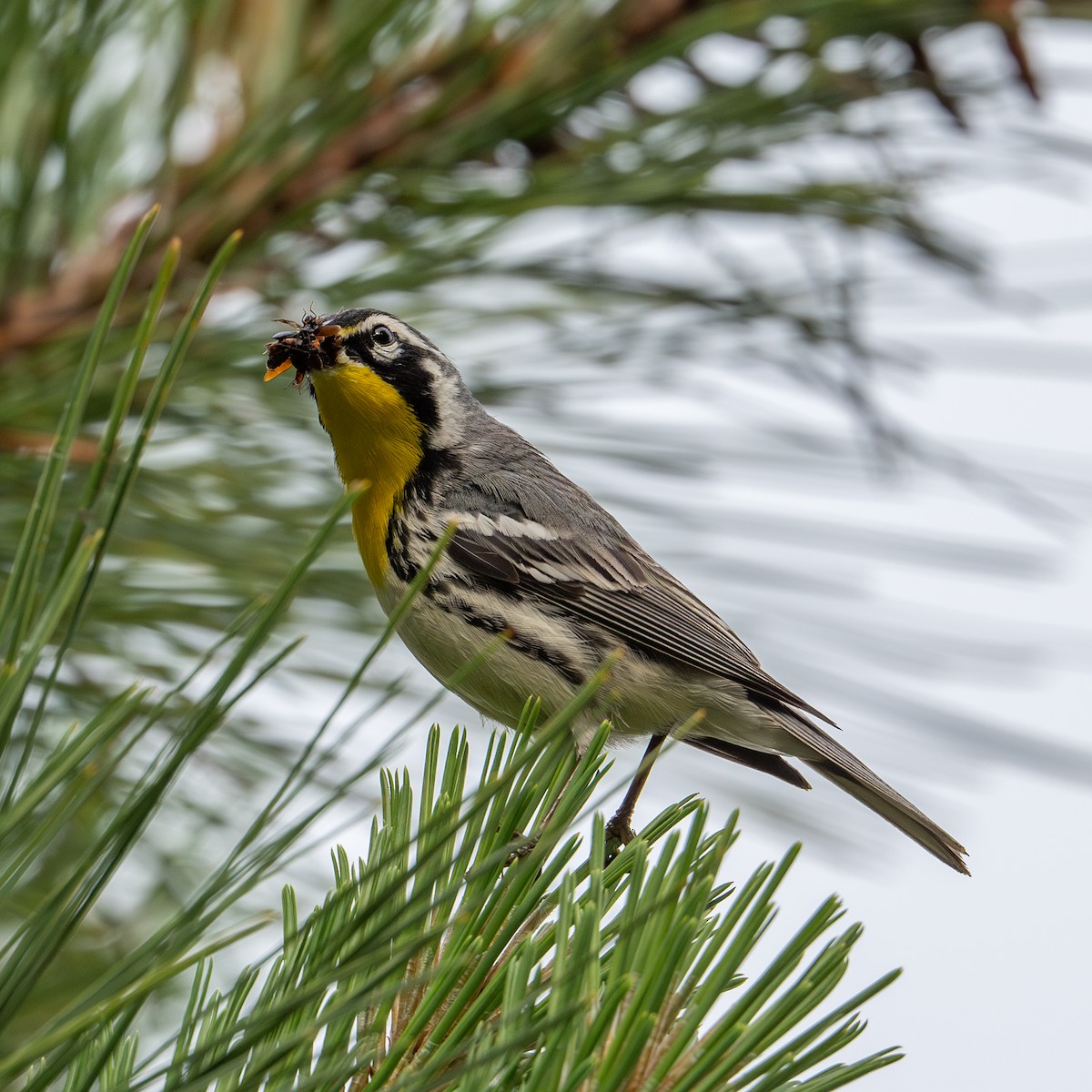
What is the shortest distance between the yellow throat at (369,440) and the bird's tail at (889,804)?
1.13 metres

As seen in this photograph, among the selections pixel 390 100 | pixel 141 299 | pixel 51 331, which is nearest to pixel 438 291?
pixel 390 100

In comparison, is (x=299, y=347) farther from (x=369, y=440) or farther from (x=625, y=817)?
(x=625, y=817)

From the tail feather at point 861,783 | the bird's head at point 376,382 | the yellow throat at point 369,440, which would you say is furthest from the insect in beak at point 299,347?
the tail feather at point 861,783

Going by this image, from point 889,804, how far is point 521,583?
0.94 meters

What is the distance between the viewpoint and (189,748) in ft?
3.27

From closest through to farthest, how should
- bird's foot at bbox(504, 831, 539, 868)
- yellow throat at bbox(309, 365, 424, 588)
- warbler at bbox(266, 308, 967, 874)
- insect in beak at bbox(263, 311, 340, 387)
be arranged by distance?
1. bird's foot at bbox(504, 831, 539, 868)
2. insect in beak at bbox(263, 311, 340, 387)
3. warbler at bbox(266, 308, 967, 874)
4. yellow throat at bbox(309, 365, 424, 588)

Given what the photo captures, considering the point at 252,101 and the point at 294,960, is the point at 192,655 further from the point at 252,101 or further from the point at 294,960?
the point at 294,960

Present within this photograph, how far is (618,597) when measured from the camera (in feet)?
10.7

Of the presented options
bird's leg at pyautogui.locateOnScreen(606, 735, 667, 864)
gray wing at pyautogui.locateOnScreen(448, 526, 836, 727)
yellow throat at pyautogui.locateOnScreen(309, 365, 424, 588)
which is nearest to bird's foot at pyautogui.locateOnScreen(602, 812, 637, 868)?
bird's leg at pyautogui.locateOnScreen(606, 735, 667, 864)

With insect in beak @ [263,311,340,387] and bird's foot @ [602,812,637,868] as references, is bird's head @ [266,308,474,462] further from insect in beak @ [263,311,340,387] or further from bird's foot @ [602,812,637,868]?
bird's foot @ [602,812,637,868]

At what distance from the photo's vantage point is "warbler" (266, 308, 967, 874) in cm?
284

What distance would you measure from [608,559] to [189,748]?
237 centimetres

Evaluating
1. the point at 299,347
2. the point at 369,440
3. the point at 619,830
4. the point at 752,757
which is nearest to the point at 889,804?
the point at 752,757

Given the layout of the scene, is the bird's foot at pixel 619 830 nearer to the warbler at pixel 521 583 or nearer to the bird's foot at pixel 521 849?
the warbler at pixel 521 583
